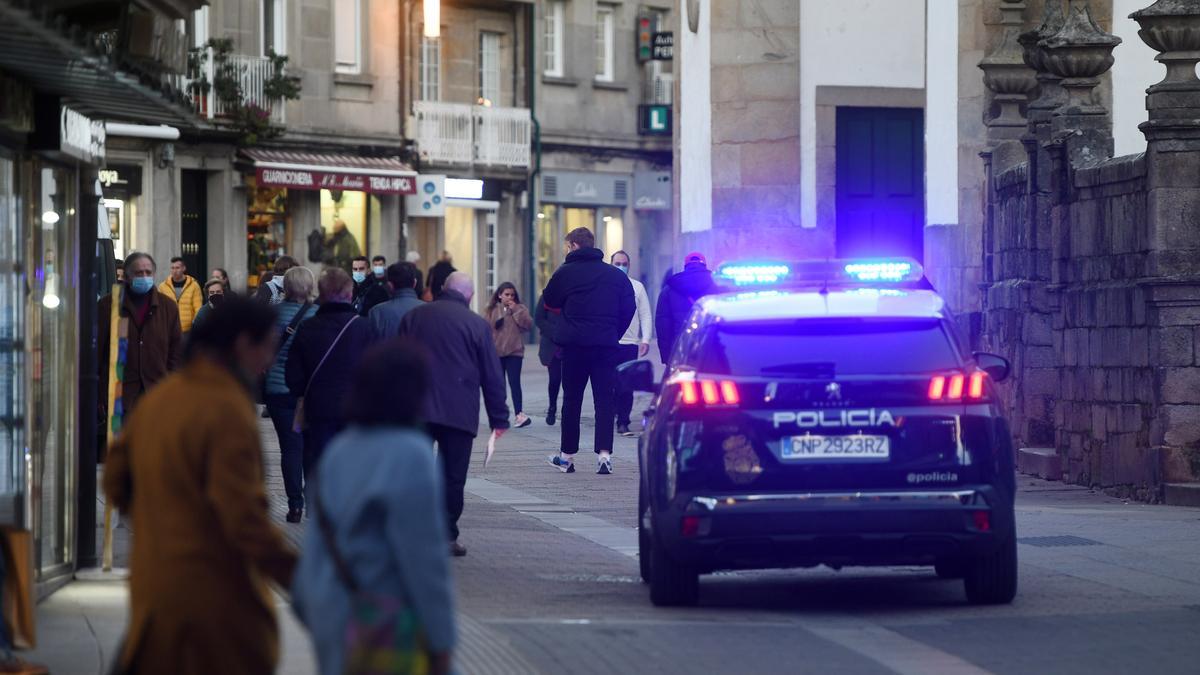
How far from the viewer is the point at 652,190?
56688mm

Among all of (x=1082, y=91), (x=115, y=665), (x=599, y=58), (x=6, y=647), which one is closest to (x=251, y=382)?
(x=115, y=665)

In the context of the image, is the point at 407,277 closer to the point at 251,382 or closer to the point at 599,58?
the point at 251,382

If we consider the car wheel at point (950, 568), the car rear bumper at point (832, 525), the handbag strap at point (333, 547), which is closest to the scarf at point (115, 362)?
the car rear bumper at point (832, 525)

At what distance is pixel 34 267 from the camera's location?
11.6 meters

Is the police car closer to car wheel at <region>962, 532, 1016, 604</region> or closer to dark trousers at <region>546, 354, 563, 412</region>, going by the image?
car wheel at <region>962, 532, 1016, 604</region>

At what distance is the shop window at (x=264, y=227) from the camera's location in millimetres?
46469

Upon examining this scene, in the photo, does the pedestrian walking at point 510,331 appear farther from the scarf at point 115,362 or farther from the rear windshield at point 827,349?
the rear windshield at point 827,349

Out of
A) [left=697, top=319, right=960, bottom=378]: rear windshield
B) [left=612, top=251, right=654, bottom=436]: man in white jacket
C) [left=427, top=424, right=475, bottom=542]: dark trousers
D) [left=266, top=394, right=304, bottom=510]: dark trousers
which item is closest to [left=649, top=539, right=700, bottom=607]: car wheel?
[left=697, top=319, right=960, bottom=378]: rear windshield

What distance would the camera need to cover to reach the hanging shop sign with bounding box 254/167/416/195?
45.9 metres

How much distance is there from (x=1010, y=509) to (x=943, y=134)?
15936 millimetres

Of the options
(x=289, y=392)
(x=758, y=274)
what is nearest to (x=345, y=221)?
(x=289, y=392)

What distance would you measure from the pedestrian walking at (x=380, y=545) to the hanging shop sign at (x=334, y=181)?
40148 mm

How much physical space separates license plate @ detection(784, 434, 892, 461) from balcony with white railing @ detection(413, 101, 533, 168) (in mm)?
39681

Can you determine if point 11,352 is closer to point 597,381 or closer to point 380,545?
point 380,545
